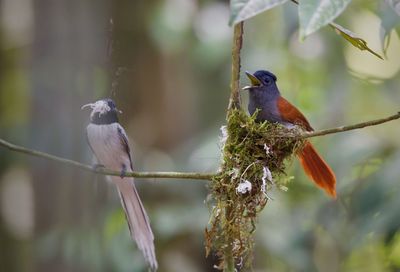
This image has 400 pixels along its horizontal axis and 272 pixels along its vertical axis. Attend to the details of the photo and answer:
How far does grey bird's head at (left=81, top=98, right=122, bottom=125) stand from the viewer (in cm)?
136

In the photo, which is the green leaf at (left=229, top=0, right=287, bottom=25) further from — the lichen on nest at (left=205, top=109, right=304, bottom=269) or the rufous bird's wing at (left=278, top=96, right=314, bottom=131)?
the rufous bird's wing at (left=278, top=96, right=314, bottom=131)

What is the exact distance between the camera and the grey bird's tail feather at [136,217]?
145 centimetres

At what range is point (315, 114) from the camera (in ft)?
14.3

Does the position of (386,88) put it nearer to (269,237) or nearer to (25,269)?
(269,237)

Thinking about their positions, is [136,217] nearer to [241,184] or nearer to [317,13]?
[241,184]

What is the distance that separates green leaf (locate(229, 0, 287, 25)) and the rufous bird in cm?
71

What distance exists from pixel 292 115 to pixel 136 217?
0.87 m

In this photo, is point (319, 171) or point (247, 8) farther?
point (319, 171)

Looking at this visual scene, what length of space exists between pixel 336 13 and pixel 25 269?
33.3 inches

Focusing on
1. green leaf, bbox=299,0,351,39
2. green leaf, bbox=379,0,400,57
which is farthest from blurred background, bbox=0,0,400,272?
green leaf, bbox=299,0,351,39

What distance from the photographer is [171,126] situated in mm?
4672

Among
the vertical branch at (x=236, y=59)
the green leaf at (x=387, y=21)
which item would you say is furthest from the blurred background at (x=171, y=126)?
the vertical branch at (x=236, y=59)

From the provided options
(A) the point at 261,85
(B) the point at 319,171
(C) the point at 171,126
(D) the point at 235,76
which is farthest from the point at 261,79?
(C) the point at 171,126

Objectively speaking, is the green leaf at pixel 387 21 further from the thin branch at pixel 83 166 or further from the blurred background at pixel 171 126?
the thin branch at pixel 83 166
